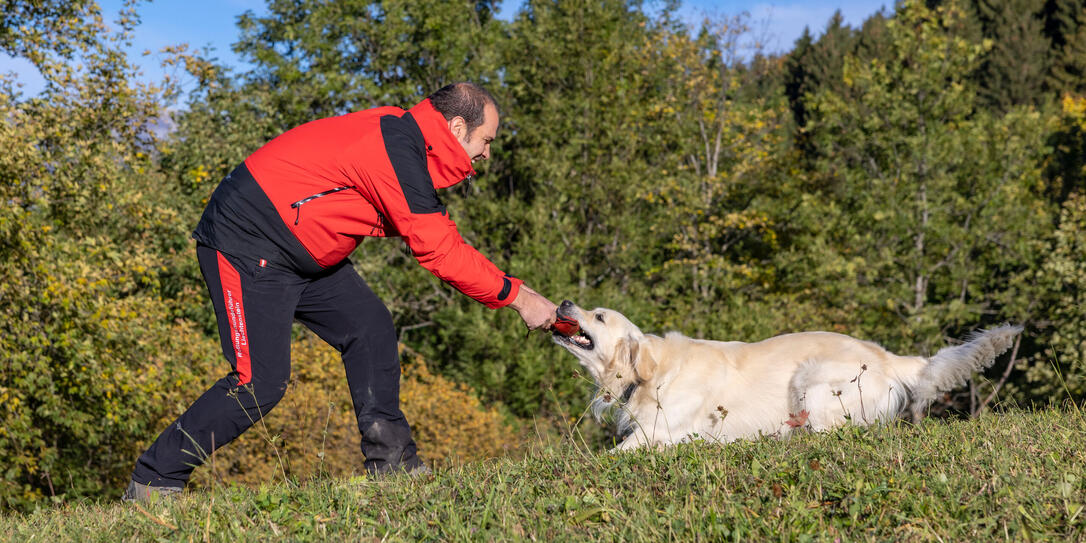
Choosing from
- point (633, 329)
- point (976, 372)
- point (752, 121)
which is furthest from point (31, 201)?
point (752, 121)

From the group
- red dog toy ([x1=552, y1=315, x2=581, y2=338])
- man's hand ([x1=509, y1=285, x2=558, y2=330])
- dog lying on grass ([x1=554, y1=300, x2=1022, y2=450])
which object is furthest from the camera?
dog lying on grass ([x1=554, y1=300, x2=1022, y2=450])

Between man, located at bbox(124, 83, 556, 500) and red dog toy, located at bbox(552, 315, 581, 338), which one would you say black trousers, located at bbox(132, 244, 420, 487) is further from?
red dog toy, located at bbox(552, 315, 581, 338)

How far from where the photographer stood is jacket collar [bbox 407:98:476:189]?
3529mm

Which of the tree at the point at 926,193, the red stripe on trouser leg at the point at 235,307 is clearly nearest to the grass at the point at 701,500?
the red stripe on trouser leg at the point at 235,307

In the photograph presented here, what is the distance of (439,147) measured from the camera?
11.6ft

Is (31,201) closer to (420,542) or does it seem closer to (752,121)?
(420,542)

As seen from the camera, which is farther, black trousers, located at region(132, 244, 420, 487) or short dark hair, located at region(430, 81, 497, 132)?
short dark hair, located at region(430, 81, 497, 132)

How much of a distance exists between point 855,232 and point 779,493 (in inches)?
784

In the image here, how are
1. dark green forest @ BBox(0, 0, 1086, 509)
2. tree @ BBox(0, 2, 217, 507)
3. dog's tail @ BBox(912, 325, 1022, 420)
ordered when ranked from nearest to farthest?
1. dog's tail @ BBox(912, 325, 1022, 420)
2. tree @ BBox(0, 2, 217, 507)
3. dark green forest @ BBox(0, 0, 1086, 509)

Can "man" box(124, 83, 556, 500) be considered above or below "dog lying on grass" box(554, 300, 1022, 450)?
above

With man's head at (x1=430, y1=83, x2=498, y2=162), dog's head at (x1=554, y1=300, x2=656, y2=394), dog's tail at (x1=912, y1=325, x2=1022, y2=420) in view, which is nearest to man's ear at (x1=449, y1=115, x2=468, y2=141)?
man's head at (x1=430, y1=83, x2=498, y2=162)

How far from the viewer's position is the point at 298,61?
765 inches

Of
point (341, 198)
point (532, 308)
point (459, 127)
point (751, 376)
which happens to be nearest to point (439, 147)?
point (459, 127)

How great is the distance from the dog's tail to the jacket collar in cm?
296
